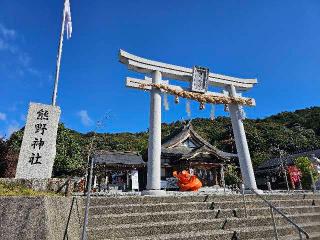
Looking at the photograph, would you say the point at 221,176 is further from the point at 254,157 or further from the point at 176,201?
the point at 254,157

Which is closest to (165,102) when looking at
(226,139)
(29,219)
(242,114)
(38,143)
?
(242,114)

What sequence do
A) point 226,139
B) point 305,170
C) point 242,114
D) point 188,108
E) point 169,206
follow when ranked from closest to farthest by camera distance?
point 169,206, point 188,108, point 242,114, point 305,170, point 226,139

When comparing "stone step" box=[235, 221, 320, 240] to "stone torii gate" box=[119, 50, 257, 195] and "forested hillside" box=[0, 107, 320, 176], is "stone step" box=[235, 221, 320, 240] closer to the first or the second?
"stone torii gate" box=[119, 50, 257, 195]

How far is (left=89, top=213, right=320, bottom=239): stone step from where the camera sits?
17.0 ft

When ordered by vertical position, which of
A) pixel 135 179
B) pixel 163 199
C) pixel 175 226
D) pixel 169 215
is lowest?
pixel 175 226

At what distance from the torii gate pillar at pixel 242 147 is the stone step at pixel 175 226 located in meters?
3.98

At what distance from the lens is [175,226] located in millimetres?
5785

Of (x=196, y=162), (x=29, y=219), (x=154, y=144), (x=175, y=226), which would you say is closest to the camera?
(x=29, y=219)

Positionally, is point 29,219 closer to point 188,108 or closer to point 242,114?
point 188,108

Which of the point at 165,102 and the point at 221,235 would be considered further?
the point at 165,102

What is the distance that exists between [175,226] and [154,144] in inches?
163

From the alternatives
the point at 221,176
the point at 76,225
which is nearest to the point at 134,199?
the point at 76,225

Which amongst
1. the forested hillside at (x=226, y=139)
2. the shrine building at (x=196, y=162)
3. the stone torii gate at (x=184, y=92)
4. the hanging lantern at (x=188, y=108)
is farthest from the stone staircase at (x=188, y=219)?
the shrine building at (x=196, y=162)

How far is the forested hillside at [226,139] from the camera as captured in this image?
23.7 metres
